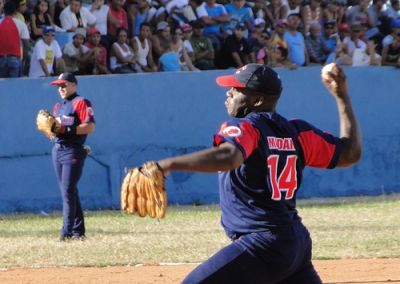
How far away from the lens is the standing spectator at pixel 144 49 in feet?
55.7

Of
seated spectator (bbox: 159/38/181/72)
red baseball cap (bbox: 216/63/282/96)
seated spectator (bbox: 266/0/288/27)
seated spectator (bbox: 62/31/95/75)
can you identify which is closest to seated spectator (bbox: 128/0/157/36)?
seated spectator (bbox: 159/38/181/72)

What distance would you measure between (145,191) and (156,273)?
5.15 m

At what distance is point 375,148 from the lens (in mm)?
17766

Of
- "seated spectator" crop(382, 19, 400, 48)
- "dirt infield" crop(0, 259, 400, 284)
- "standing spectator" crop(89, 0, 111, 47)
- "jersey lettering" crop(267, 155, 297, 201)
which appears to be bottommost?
"dirt infield" crop(0, 259, 400, 284)

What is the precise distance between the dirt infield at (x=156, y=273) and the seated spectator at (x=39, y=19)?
7288 mm

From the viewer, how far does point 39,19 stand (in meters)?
16.4

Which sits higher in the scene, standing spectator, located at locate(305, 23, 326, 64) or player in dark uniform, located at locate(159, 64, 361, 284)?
player in dark uniform, located at locate(159, 64, 361, 284)

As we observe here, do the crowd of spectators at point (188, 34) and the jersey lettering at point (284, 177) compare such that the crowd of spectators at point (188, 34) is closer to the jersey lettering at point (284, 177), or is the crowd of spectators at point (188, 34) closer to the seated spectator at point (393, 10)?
the seated spectator at point (393, 10)

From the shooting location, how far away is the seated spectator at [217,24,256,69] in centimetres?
1772

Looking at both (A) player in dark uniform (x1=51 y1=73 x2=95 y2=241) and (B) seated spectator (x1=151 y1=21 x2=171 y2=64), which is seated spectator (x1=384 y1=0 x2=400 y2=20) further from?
(A) player in dark uniform (x1=51 y1=73 x2=95 y2=241)

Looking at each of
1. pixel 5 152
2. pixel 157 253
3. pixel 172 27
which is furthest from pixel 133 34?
pixel 157 253

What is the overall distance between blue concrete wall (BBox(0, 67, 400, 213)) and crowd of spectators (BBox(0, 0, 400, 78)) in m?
0.59

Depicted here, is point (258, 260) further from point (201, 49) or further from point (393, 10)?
point (393, 10)

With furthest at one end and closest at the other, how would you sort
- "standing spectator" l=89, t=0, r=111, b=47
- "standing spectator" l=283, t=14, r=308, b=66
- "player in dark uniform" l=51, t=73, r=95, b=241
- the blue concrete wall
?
"standing spectator" l=283, t=14, r=308, b=66, "standing spectator" l=89, t=0, r=111, b=47, the blue concrete wall, "player in dark uniform" l=51, t=73, r=95, b=241
